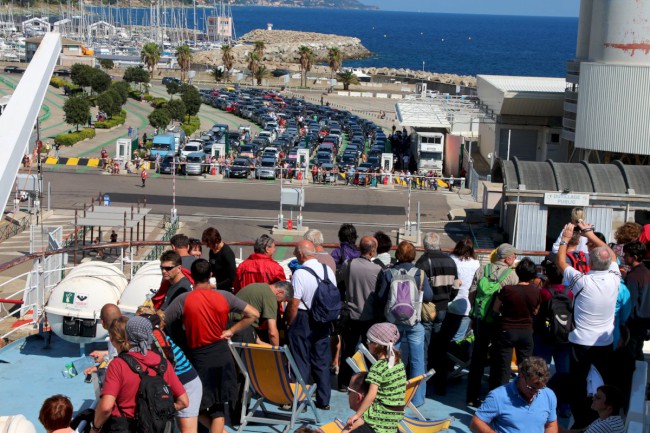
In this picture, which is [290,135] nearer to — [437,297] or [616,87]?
[616,87]

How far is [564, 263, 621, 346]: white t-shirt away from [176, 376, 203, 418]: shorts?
3427mm

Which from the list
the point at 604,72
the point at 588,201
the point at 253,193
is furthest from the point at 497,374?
the point at 253,193

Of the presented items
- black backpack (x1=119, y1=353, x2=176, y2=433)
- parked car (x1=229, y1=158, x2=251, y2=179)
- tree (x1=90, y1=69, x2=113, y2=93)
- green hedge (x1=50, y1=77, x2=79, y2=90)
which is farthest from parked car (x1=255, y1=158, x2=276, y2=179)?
green hedge (x1=50, y1=77, x2=79, y2=90)

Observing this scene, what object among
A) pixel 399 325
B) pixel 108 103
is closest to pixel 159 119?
pixel 108 103

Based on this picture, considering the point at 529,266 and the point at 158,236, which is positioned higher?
the point at 529,266

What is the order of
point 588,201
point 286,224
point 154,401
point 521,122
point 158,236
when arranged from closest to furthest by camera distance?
point 154,401
point 588,201
point 158,236
point 286,224
point 521,122

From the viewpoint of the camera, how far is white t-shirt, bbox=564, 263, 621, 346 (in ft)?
27.9

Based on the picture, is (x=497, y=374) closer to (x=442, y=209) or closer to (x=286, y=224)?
(x=286, y=224)

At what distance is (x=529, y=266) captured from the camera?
29.3ft

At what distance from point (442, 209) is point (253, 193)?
928cm

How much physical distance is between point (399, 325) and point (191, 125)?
204 feet

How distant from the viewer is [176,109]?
69.5 metres

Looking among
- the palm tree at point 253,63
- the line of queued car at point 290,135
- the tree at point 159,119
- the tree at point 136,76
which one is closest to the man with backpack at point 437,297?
the line of queued car at point 290,135

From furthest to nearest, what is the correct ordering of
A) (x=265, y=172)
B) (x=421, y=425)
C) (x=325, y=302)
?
(x=265, y=172), (x=325, y=302), (x=421, y=425)
